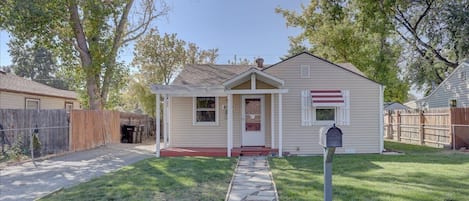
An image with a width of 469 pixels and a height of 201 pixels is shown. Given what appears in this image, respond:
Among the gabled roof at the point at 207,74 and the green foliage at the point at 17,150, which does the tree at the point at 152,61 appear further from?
the green foliage at the point at 17,150

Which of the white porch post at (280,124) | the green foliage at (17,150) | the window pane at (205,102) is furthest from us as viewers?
the window pane at (205,102)

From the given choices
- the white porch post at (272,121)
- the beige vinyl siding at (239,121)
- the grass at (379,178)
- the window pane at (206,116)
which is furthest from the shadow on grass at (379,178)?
the window pane at (206,116)

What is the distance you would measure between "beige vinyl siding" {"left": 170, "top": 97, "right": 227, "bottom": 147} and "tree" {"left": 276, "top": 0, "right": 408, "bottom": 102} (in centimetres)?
1095

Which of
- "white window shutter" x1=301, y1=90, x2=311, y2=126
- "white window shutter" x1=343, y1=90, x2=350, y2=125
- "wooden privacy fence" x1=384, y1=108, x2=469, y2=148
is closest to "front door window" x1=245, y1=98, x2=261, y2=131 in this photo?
"white window shutter" x1=301, y1=90, x2=311, y2=126

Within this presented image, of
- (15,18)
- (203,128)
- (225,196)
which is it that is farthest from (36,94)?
(225,196)

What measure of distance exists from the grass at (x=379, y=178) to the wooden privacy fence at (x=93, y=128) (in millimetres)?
7954

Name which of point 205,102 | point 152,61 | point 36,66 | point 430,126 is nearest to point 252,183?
point 205,102

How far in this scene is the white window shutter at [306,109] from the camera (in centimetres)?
1182

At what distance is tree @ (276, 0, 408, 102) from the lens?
20284 millimetres

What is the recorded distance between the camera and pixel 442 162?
9.52 m

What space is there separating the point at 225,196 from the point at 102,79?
1329 centimetres

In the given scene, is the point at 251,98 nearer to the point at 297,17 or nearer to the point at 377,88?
the point at 377,88

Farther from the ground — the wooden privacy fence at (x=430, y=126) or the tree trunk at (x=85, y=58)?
the tree trunk at (x=85, y=58)

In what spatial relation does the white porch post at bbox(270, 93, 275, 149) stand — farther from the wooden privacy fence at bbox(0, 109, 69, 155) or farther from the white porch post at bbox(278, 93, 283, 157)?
the wooden privacy fence at bbox(0, 109, 69, 155)
